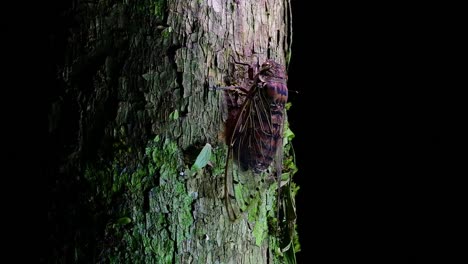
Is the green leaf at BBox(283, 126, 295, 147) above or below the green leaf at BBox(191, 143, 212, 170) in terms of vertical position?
above

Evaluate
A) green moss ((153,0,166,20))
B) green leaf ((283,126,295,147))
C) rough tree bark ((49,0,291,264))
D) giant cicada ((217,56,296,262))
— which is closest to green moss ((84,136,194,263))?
rough tree bark ((49,0,291,264))

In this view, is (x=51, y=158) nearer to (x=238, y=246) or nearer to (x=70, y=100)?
(x=70, y=100)

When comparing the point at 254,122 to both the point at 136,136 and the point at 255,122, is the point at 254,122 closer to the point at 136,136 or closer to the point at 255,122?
the point at 255,122

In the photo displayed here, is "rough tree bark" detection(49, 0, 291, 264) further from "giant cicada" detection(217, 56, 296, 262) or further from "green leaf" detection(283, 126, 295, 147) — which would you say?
"green leaf" detection(283, 126, 295, 147)

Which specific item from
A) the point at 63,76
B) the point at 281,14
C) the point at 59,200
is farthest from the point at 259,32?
the point at 59,200

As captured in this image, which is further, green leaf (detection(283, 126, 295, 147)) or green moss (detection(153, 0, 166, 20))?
green leaf (detection(283, 126, 295, 147))

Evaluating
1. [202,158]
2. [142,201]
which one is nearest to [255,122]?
[202,158]
